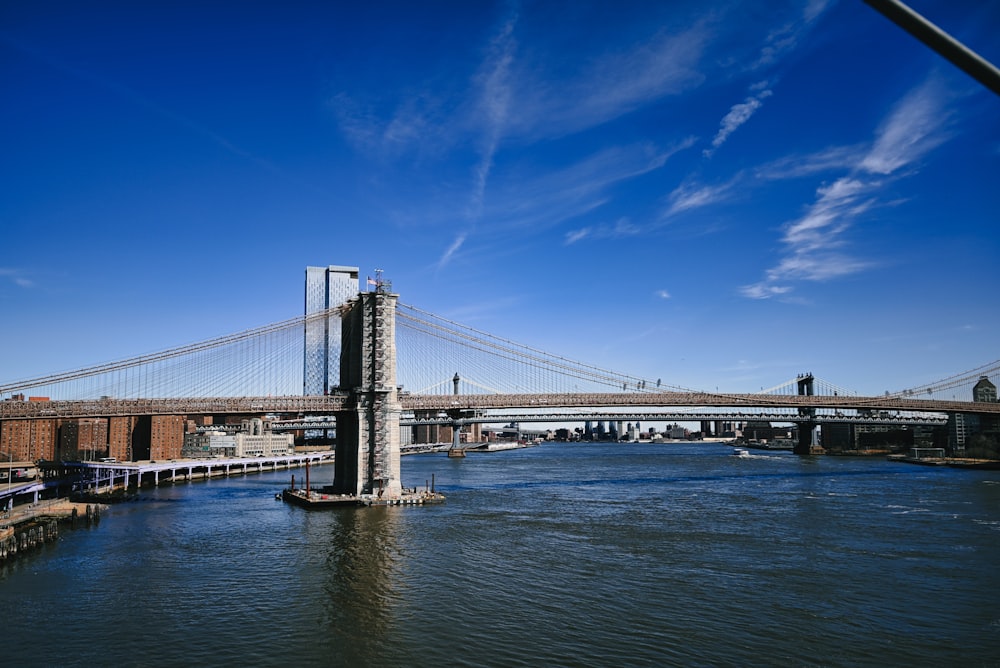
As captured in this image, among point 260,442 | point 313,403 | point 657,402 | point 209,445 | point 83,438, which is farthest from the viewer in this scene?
point 260,442

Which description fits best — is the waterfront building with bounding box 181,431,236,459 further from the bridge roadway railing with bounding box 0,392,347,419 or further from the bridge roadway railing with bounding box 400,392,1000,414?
the bridge roadway railing with bounding box 400,392,1000,414

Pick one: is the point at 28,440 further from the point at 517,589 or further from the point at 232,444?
the point at 517,589

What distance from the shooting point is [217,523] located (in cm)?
4978

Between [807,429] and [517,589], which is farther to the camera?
[807,429]

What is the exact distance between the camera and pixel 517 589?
29.0m

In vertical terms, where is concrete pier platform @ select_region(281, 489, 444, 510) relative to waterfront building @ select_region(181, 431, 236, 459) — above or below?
above

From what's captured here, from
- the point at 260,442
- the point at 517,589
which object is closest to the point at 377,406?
the point at 517,589

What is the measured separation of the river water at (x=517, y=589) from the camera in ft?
71.6

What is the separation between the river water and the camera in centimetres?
2181

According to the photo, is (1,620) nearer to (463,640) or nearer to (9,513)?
(463,640)

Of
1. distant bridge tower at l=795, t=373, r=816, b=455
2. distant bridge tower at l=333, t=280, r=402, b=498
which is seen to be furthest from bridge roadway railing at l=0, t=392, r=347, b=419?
distant bridge tower at l=795, t=373, r=816, b=455

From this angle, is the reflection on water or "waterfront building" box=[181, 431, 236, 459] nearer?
the reflection on water

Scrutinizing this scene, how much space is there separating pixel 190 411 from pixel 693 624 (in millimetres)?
46794

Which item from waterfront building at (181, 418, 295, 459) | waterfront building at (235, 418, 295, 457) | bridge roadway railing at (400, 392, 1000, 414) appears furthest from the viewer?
waterfront building at (235, 418, 295, 457)
